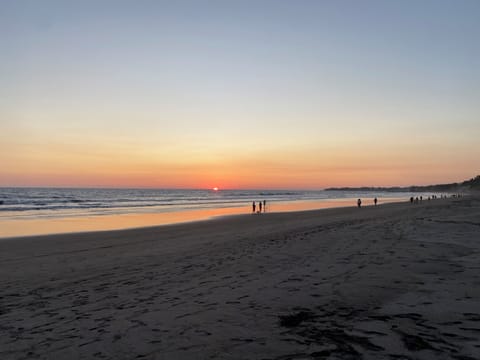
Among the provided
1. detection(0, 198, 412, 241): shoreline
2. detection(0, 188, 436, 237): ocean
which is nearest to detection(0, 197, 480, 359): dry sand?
detection(0, 198, 412, 241): shoreline

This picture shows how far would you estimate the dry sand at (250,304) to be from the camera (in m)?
4.66

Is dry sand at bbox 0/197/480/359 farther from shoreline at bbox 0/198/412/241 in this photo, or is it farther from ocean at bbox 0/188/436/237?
ocean at bbox 0/188/436/237

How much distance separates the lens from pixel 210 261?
1098 cm

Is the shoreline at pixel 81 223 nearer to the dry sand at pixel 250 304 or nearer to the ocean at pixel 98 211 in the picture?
the ocean at pixel 98 211

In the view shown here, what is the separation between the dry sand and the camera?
4.66m

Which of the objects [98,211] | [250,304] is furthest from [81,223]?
[250,304]

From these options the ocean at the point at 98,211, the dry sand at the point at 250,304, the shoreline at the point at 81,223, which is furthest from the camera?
the ocean at the point at 98,211

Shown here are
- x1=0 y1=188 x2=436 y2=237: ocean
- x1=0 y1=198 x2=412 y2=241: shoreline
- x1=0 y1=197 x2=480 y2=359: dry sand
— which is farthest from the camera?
x1=0 y1=188 x2=436 y2=237: ocean

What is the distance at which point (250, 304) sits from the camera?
21.0 feet

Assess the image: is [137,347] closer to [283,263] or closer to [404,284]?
[404,284]

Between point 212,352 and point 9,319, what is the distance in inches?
146

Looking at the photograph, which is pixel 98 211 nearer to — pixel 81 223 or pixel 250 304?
pixel 81 223

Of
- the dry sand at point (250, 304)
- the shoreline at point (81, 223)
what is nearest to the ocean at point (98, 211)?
the shoreline at point (81, 223)

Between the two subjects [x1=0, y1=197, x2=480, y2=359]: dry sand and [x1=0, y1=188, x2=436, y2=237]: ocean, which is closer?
[x1=0, y1=197, x2=480, y2=359]: dry sand
